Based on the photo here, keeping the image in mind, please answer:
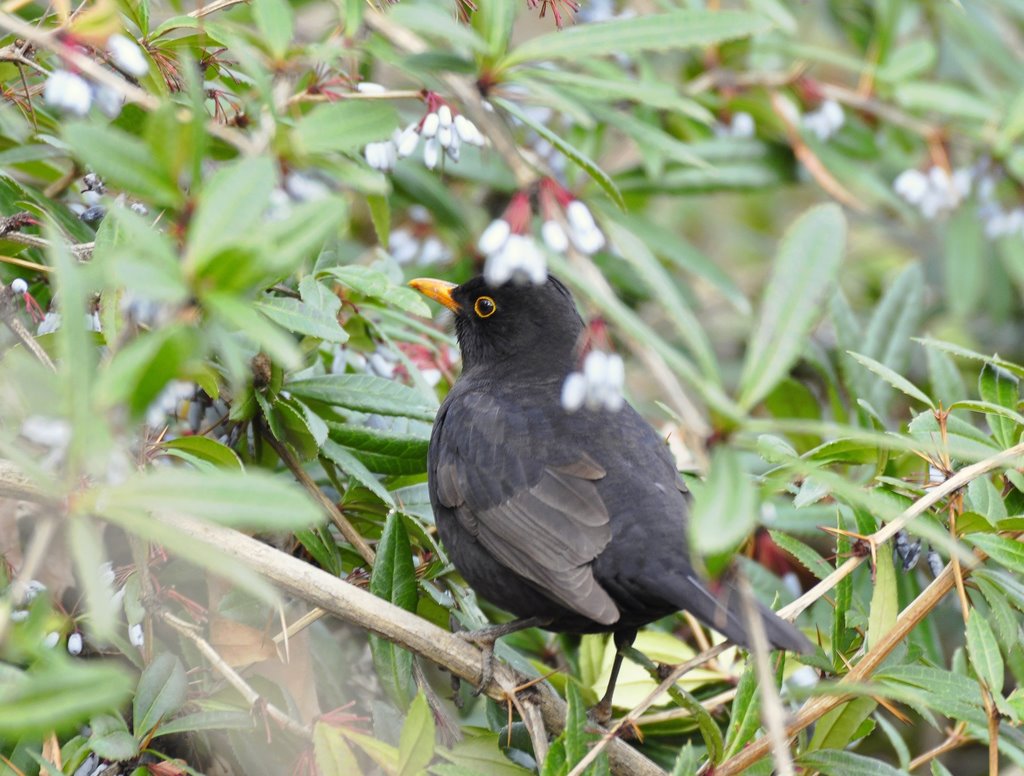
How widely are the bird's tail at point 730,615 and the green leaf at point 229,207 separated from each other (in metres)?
1.42

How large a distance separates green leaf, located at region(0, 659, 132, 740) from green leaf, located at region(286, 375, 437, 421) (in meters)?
1.71

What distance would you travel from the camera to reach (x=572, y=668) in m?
4.13

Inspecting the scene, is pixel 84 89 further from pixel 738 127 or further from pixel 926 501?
pixel 738 127

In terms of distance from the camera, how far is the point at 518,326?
4414mm

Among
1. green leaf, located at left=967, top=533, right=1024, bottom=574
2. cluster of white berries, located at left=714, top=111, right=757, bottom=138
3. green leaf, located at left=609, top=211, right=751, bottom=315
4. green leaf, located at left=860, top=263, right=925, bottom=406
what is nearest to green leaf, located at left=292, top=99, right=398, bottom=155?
green leaf, located at left=967, top=533, right=1024, bottom=574

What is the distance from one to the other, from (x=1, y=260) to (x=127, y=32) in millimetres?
696

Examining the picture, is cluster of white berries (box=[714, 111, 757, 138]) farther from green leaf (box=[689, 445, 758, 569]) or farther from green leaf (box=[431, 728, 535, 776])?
green leaf (box=[689, 445, 758, 569])

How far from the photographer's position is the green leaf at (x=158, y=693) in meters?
2.93

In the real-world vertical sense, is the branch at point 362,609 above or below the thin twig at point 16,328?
below

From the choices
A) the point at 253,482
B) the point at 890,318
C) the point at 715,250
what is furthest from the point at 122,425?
the point at 715,250

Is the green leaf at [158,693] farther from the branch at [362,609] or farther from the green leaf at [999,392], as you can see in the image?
the green leaf at [999,392]

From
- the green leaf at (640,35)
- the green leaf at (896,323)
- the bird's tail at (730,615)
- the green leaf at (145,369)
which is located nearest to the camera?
the green leaf at (145,369)

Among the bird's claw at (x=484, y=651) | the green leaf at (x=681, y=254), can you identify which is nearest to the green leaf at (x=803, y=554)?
the bird's claw at (x=484, y=651)

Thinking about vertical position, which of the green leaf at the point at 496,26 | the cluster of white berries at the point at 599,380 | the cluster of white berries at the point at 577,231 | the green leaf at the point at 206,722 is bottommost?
the green leaf at the point at 206,722
